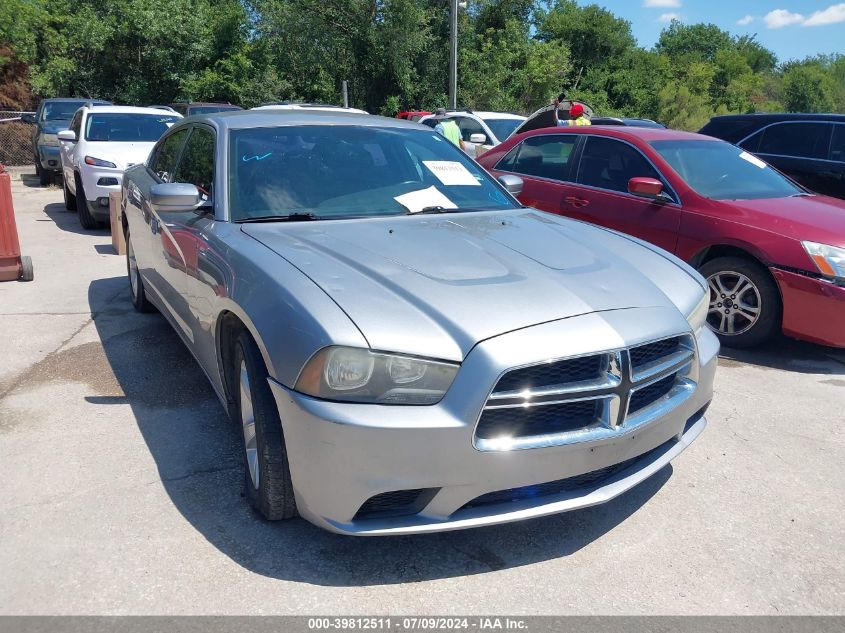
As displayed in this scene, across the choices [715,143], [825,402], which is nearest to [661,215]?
[715,143]

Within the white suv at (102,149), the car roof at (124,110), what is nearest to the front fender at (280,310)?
the white suv at (102,149)

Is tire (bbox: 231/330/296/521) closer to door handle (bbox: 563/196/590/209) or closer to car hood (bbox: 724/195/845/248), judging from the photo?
car hood (bbox: 724/195/845/248)

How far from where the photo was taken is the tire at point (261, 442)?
9.06 ft

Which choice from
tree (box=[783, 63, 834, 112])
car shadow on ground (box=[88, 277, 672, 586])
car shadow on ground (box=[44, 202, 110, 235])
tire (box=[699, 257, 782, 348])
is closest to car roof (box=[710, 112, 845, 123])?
tire (box=[699, 257, 782, 348])

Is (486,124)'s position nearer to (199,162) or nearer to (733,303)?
(733,303)

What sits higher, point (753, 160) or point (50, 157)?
point (753, 160)

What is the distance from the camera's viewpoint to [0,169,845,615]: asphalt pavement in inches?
103

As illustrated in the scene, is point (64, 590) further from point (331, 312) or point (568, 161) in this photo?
point (568, 161)

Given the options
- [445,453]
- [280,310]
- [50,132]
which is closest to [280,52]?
[50,132]

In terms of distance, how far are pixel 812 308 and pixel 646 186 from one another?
5.13 ft

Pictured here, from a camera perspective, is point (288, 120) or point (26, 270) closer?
point (288, 120)

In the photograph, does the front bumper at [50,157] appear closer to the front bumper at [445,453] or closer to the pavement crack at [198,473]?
the pavement crack at [198,473]

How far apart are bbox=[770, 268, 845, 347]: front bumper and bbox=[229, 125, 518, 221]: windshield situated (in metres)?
2.28

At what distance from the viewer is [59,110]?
16141mm
